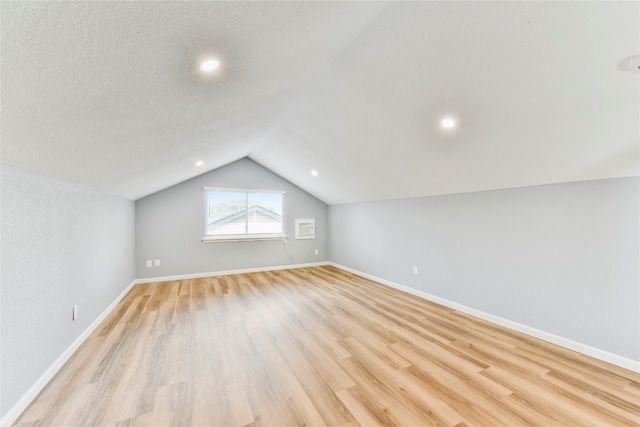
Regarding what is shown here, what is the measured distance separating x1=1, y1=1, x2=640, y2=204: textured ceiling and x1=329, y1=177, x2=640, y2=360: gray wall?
9.9 inches

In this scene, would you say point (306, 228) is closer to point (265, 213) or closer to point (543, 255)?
point (265, 213)

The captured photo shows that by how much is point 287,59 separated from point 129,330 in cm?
304

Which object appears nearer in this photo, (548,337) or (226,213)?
(548,337)

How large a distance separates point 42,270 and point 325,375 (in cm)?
213

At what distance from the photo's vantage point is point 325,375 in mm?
1890

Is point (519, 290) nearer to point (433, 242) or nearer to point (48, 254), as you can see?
point (433, 242)

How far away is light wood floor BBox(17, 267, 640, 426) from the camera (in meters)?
1.51

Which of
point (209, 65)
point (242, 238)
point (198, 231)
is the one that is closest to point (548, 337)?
point (209, 65)

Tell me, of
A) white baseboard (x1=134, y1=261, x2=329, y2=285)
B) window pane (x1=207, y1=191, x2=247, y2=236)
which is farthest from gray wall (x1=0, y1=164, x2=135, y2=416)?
window pane (x1=207, y1=191, x2=247, y2=236)

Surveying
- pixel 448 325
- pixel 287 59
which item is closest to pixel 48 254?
pixel 287 59

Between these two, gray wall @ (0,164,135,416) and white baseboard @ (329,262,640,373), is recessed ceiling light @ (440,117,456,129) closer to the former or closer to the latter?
white baseboard @ (329,262,640,373)

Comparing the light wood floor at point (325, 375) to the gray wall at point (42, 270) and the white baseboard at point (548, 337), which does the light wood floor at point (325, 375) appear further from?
the gray wall at point (42, 270)

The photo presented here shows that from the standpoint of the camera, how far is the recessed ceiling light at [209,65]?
4.35ft

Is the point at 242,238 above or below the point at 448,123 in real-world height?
below
